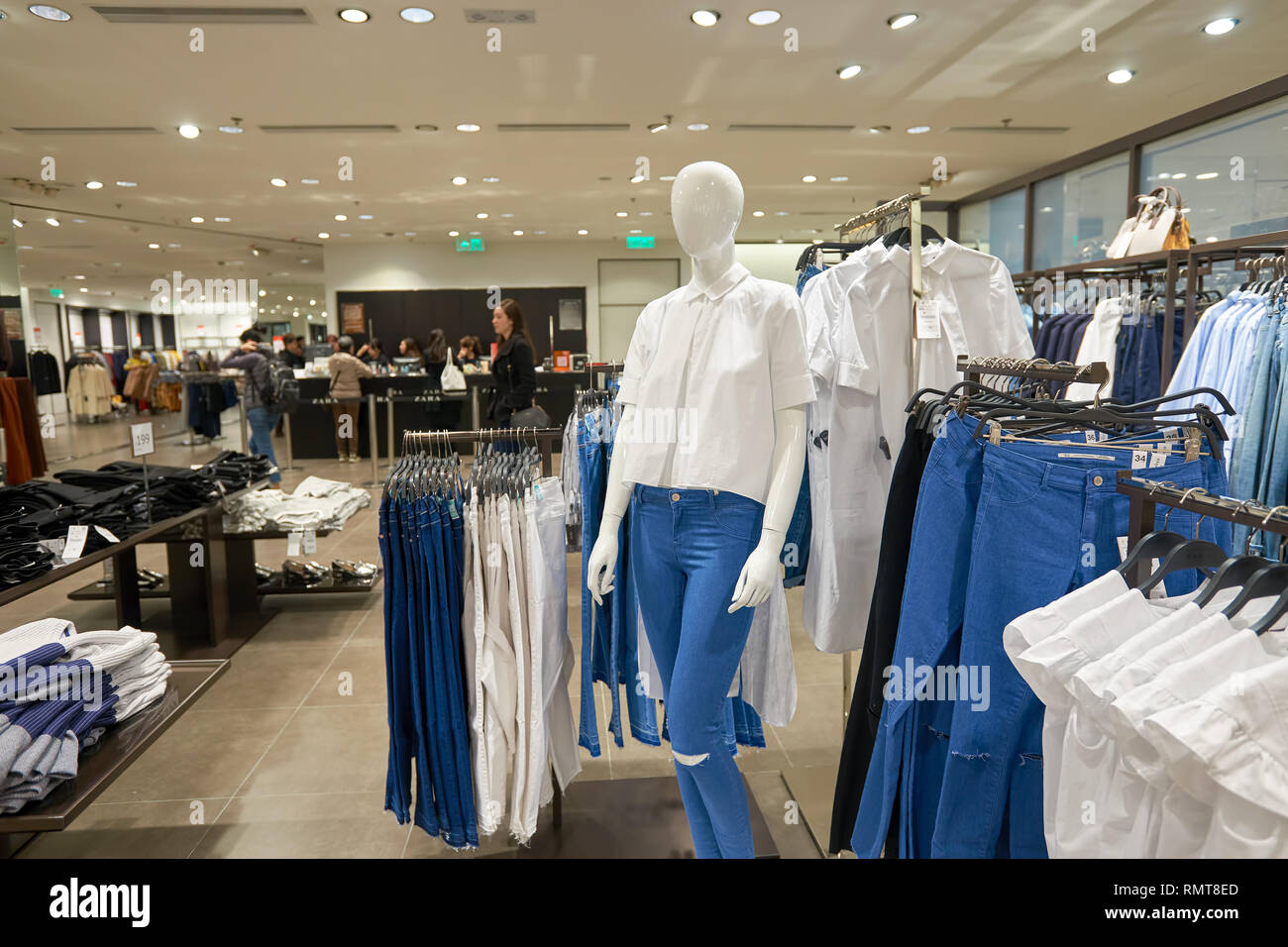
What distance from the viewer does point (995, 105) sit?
628 centimetres

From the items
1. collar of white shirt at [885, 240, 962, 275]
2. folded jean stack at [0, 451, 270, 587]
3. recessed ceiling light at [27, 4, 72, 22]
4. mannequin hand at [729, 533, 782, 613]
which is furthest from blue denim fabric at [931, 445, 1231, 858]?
recessed ceiling light at [27, 4, 72, 22]

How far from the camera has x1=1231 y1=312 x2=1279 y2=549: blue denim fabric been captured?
3033 mm

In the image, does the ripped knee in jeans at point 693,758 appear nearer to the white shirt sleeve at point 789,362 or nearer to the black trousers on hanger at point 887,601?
the black trousers on hanger at point 887,601

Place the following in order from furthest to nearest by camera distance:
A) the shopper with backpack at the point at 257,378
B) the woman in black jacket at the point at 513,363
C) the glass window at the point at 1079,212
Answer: the shopper with backpack at the point at 257,378 → the glass window at the point at 1079,212 → the woman in black jacket at the point at 513,363

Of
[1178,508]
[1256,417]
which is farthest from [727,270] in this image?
[1256,417]

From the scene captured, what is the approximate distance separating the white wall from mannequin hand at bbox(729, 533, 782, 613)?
1305 centimetres

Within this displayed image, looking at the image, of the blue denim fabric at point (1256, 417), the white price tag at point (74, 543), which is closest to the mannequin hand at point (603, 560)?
the white price tag at point (74, 543)

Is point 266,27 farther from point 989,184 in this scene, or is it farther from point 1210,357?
point 989,184

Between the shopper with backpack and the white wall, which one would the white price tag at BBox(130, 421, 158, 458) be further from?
the white wall

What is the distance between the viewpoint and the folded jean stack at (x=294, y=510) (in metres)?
4.17

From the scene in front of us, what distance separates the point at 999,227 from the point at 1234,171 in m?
3.69

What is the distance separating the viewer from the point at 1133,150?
274 inches

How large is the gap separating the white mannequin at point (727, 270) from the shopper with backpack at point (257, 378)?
6.74m

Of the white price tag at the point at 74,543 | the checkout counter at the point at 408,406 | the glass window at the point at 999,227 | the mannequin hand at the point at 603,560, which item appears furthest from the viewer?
the checkout counter at the point at 408,406
